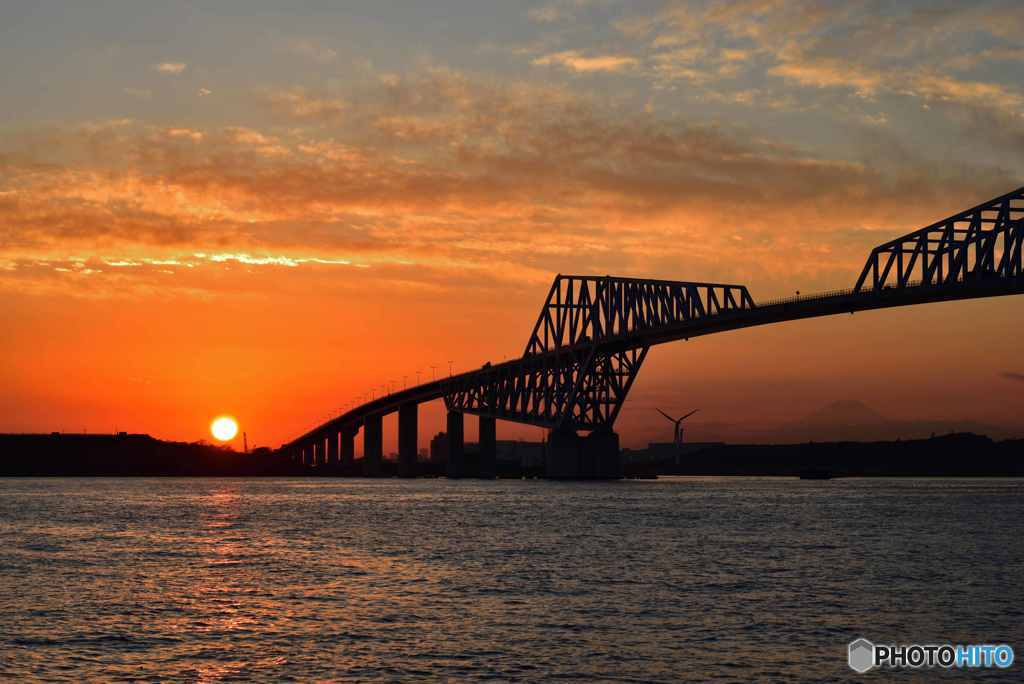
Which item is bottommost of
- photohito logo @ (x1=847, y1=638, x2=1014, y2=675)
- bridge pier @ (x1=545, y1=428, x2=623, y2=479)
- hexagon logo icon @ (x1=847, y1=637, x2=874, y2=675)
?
photohito logo @ (x1=847, y1=638, x2=1014, y2=675)

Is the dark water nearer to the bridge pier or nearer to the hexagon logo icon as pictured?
the hexagon logo icon

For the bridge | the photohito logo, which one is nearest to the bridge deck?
the bridge

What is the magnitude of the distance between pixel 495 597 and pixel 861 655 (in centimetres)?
1445

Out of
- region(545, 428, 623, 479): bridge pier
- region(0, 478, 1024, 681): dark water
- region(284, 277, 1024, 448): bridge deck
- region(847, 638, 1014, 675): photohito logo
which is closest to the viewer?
region(847, 638, 1014, 675): photohito logo

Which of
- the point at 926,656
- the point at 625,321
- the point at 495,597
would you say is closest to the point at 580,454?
the point at 625,321

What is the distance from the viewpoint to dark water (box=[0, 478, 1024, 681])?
29.9m

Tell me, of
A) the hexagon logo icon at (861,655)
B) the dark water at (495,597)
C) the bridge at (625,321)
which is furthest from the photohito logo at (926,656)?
the bridge at (625,321)

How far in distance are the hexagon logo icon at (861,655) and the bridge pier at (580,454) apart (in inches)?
5280

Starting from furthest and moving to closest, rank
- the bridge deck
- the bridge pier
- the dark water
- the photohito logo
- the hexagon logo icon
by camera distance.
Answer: the bridge pier → the bridge deck → the dark water → the photohito logo → the hexagon logo icon

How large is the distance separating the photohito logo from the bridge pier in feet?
442

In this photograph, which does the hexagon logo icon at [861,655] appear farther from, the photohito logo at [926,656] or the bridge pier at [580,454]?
the bridge pier at [580,454]

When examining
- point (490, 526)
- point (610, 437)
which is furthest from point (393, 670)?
point (610, 437)

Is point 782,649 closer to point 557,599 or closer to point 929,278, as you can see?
point 557,599

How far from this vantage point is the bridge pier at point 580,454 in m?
167
